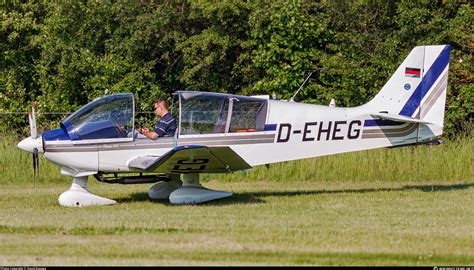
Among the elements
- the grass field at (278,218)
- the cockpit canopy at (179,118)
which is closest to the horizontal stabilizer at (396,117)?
the grass field at (278,218)

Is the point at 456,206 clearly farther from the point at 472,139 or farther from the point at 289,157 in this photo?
the point at 472,139

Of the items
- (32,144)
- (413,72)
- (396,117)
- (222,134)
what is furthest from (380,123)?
(32,144)

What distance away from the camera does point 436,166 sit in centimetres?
1806

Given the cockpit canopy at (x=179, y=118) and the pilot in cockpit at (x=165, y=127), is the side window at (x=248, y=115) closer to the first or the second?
the cockpit canopy at (x=179, y=118)

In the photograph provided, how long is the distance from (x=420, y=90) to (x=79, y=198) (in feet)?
19.0

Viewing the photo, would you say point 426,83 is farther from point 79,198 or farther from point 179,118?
point 79,198

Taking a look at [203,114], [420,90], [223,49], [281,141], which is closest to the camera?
[203,114]

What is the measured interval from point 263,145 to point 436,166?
532 cm

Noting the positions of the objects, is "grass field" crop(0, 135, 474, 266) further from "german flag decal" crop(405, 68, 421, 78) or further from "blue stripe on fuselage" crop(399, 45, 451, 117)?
"german flag decal" crop(405, 68, 421, 78)

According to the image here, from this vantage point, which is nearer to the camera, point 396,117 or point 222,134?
point 222,134

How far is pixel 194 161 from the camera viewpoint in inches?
527

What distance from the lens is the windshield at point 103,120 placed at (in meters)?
13.6

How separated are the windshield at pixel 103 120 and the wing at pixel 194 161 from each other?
0.57 m

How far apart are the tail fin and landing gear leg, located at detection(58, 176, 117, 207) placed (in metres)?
4.62
